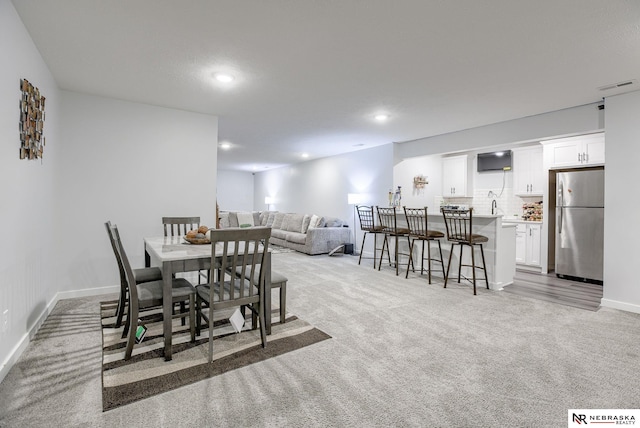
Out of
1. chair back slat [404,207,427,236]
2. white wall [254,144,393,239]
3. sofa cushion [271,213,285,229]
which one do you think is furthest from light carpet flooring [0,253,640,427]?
sofa cushion [271,213,285,229]

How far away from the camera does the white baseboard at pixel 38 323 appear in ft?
6.80

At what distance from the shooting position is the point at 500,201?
6477mm

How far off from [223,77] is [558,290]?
4.94 metres

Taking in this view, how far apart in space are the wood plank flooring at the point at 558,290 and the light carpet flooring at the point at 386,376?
44cm

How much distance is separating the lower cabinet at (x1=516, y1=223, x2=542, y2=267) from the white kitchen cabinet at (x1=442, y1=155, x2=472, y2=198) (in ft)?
4.78

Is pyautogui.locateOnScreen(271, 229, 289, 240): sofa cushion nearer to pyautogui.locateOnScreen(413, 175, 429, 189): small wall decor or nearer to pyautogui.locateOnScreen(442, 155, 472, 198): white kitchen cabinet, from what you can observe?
pyautogui.locateOnScreen(413, 175, 429, 189): small wall decor

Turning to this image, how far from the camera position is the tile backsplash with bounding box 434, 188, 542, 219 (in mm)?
6156

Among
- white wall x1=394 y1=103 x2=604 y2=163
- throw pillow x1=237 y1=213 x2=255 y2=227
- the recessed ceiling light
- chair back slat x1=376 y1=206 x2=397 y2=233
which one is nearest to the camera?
the recessed ceiling light

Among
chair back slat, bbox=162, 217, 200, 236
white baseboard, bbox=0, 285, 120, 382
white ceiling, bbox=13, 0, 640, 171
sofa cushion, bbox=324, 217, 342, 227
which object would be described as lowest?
white baseboard, bbox=0, 285, 120, 382

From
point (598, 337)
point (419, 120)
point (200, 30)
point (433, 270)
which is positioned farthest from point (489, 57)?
point (433, 270)

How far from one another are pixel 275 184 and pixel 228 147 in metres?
3.56

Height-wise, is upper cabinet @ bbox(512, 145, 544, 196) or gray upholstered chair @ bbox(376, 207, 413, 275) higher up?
upper cabinet @ bbox(512, 145, 544, 196)

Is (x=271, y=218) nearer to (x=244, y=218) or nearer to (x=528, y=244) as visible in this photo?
(x=244, y=218)

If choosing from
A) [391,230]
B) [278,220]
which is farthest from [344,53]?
[278,220]
